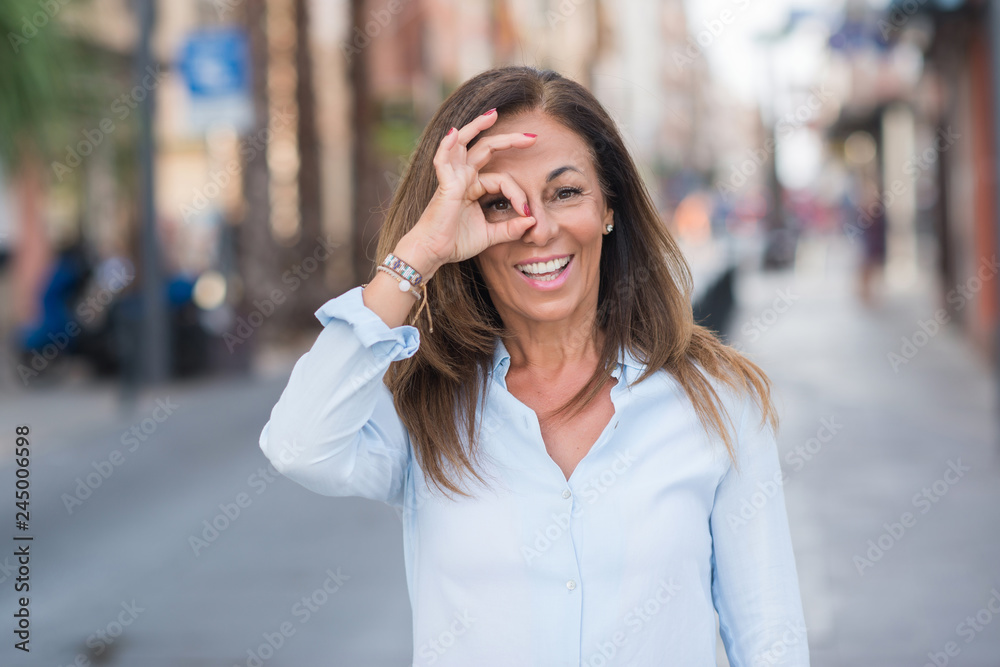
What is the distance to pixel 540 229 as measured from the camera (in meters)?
1.95

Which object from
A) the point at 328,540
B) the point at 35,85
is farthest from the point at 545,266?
the point at 35,85

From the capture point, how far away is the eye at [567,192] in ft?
6.62

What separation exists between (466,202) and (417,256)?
0.15 metres

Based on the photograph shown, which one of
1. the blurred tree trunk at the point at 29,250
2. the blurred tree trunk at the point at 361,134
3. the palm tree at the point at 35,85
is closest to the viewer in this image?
the palm tree at the point at 35,85

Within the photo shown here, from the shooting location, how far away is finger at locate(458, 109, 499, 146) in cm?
191

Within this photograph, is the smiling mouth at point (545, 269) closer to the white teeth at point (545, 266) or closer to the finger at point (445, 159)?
the white teeth at point (545, 266)

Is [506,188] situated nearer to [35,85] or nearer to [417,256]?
[417,256]

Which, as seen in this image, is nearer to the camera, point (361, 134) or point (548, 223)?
point (548, 223)

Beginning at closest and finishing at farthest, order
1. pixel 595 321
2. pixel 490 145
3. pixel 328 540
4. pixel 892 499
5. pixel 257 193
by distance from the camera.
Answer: pixel 490 145 < pixel 595 321 < pixel 328 540 < pixel 892 499 < pixel 257 193

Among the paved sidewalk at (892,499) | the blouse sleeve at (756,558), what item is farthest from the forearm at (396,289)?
the paved sidewalk at (892,499)

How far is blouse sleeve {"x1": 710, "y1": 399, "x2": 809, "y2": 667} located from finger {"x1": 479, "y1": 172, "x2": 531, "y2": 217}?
528mm

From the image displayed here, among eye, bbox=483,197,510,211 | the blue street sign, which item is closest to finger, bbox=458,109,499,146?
eye, bbox=483,197,510,211

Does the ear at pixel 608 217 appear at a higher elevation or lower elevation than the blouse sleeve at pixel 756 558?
higher

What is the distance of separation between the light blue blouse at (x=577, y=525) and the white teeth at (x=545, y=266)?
239 millimetres
